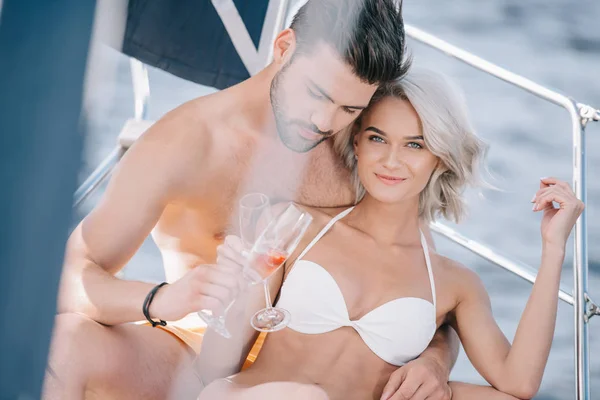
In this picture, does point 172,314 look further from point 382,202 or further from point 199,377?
point 382,202

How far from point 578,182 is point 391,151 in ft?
1.52

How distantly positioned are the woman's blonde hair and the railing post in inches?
9.9

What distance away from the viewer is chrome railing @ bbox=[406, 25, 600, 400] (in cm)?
171

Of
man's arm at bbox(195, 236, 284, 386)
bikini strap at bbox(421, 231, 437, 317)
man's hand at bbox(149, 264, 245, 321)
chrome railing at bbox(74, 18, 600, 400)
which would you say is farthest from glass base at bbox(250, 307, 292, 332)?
chrome railing at bbox(74, 18, 600, 400)

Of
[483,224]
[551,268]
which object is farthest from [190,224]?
[483,224]

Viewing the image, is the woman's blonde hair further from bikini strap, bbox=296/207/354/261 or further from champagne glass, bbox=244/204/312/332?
champagne glass, bbox=244/204/312/332

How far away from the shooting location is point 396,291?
161 centimetres

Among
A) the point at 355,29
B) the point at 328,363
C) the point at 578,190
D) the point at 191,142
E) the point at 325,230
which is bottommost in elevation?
the point at 328,363

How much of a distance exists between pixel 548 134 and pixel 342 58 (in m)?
2.45

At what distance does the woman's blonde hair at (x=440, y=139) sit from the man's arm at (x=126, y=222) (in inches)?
16.3

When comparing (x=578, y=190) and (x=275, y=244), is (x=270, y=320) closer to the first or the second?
(x=275, y=244)

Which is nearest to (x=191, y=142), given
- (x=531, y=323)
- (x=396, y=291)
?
(x=396, y=291)

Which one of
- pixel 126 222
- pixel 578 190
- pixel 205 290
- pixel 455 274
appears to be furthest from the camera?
pixel 578 190

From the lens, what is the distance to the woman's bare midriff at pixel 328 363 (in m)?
1.52
